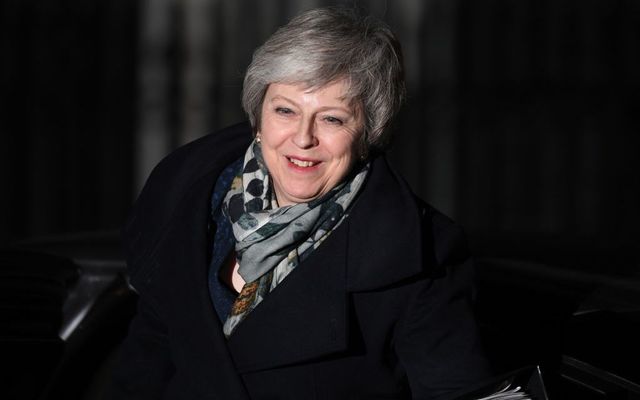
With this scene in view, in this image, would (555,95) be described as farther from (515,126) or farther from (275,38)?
(275,38)

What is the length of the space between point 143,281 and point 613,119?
14.5ft

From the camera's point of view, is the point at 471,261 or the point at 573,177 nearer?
the point at 471,261

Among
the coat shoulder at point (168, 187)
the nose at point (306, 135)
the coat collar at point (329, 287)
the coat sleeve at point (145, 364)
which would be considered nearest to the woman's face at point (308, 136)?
the nose at point (306, 135)

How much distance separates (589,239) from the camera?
99.2 inches

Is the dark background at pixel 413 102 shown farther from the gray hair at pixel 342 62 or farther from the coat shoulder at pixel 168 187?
the gray hair at pixel 342 62

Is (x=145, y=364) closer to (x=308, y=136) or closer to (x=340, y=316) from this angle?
(x=340, y=316)

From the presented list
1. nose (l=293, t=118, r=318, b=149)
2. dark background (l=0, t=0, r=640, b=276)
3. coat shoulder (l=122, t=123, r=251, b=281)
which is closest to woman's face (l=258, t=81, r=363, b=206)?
nose (l=293, t=118, r=318, b=149)

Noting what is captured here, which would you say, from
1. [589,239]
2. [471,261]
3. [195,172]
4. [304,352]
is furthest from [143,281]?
[589,239]

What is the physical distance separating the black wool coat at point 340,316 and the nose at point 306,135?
0.18 m

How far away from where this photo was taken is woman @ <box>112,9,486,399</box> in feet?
5.97

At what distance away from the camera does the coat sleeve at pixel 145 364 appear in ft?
6.63

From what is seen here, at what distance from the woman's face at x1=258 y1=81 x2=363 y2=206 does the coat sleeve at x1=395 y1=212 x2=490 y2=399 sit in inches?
9.6

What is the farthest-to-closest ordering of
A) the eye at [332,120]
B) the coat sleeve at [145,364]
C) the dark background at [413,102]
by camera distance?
the dark background at [413,102] < the coat sleeve at [145,364] < the eye at [332,120]

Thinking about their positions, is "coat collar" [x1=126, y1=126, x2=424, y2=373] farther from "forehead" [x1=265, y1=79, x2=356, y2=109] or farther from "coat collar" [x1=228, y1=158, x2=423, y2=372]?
"forehead" [x1=265, y1=79, x2=356, y2=109]
